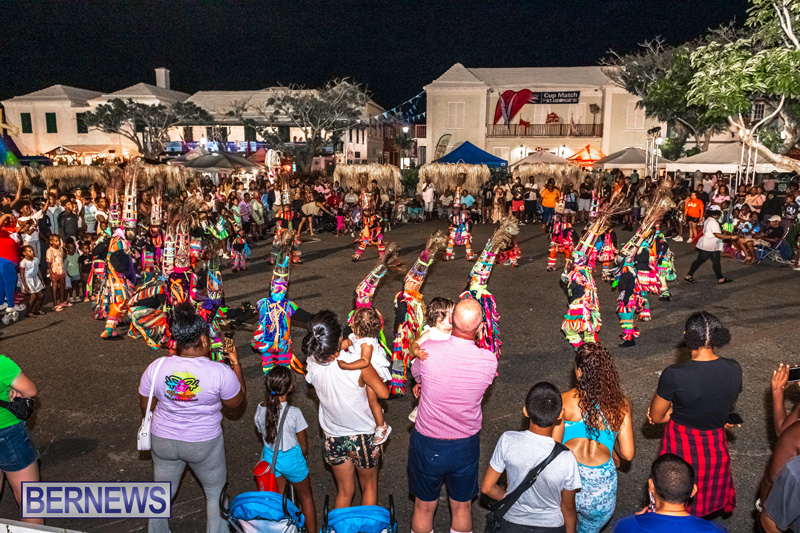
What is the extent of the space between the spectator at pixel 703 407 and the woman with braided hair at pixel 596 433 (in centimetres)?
48

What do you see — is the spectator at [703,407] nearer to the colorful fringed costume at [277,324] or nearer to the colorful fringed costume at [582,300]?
the colorful fringed costume at [582,300]

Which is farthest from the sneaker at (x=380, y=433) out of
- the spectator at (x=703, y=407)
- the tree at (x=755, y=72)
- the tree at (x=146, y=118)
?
the tree at (x=146, y=118)

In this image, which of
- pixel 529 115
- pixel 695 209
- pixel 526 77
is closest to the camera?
pixel 695 209

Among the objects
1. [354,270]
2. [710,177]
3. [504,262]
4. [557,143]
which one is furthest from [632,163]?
[354,270]

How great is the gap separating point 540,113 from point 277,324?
101ft

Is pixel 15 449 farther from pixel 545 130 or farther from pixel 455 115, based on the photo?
pixel 545 130

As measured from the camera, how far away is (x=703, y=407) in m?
3.49

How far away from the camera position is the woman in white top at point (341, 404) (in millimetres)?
3611

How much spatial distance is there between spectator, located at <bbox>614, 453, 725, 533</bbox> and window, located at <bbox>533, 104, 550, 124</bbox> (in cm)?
3375

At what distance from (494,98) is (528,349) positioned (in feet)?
93.4

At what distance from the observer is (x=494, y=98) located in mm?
33906

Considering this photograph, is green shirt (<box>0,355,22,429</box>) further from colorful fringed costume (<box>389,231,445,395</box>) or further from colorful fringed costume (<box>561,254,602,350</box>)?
colorful fringed costume (<box>561,254,602,350</box>)

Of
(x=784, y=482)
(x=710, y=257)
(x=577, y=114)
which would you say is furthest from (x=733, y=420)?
(x=577, y=114)

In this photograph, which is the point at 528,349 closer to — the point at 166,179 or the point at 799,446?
the point at 799,446
